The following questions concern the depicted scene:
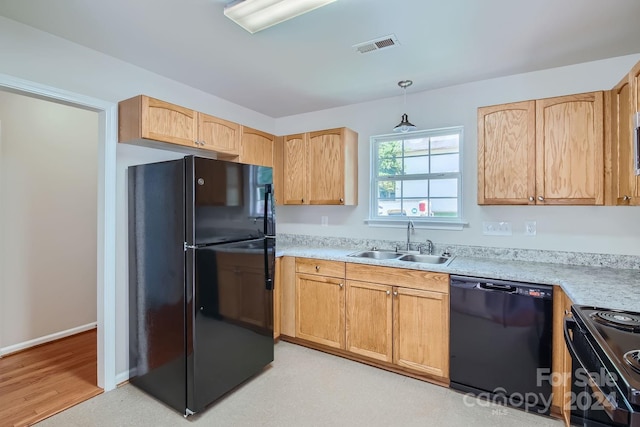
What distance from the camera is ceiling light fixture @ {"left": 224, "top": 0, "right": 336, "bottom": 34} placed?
5.36 feet

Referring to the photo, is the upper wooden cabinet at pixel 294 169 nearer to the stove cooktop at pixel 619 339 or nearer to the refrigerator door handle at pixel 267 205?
the refrigerator door handle at pixel 267 205

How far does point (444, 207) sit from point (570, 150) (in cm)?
108

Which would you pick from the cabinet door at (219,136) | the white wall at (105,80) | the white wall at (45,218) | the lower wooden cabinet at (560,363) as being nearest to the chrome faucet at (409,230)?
the lower wooden cabinet at (560,363)

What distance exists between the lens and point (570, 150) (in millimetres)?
2238

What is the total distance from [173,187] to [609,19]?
2.90 m

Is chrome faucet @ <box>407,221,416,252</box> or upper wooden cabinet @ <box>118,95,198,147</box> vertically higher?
upper wooden cabinet @ <box>118,95,198,147</box>

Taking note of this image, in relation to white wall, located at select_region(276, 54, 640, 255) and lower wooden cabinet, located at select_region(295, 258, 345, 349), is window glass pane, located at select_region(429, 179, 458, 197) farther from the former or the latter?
lower wooden cabinet, located at select_region(295, 258, 345, 349)

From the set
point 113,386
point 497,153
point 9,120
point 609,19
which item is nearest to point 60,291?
point 113,386

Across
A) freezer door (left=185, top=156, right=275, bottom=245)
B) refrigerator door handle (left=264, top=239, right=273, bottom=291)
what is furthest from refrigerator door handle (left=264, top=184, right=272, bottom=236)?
refrigerator door handle (left=264, top=239, right=273, bottom=291)

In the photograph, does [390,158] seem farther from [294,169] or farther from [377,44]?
[377,44]

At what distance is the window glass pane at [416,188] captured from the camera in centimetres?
320

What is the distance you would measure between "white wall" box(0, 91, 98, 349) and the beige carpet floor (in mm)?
1461

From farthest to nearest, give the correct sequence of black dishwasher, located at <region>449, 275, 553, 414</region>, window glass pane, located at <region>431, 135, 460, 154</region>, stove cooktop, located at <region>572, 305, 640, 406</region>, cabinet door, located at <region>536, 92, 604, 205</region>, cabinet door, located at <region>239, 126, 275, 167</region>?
cabinet door, located at <region>239, 126, 275, 167</region> < window glass pane, located at <region>431, 135, 460, 154</region> < cabinet door, located at <region>536, 92, 604, 205</region> < black dishwasher, located at <region>449, 275, 553, 414</region> < stove cooktop, located at <region>572, 305, 640, 406</region>

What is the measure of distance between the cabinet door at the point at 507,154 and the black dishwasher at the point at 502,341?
70 cm
